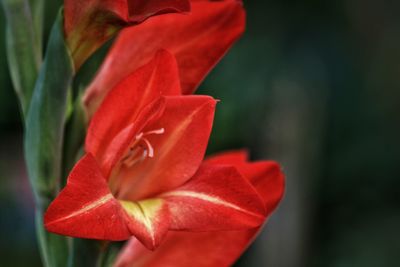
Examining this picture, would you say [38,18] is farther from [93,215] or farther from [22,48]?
[93,215]

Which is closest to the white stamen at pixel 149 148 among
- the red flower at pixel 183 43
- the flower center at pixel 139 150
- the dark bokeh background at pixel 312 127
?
the flower center at pixel 139 150

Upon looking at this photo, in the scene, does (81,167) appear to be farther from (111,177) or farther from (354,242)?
(354,242)

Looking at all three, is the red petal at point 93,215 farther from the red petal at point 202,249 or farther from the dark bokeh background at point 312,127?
the dark bokeh background at point 312,127

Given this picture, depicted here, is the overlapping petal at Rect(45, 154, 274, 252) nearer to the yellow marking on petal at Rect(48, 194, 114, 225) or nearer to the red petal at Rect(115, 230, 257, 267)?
the yellow marking on petal at Rect(48, 194, 114, 225)

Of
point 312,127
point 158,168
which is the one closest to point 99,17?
point 158,168

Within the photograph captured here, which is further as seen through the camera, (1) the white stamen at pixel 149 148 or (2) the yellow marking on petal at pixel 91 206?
(1) the white stamen at pixel 149 148

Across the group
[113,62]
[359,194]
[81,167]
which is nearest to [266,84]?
[359,194]

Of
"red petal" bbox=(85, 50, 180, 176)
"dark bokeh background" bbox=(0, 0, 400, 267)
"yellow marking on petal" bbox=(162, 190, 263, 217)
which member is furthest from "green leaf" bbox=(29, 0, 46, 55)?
"dark bokeh background" bbox=(0, 0, 400, 267)
